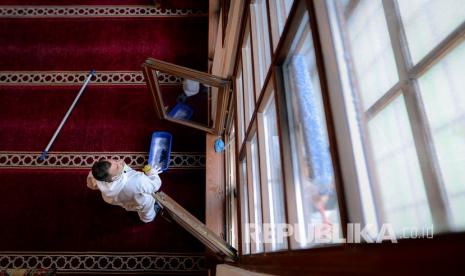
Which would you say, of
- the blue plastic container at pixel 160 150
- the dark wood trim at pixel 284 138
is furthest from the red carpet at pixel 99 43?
the dark wood trim at pixel 284 138

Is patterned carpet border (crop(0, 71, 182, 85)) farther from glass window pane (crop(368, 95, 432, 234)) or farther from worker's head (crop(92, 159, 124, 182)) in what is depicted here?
glass window pane (crop(368, 95, 432, 234))

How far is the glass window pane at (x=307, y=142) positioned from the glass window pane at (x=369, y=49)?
0.11 meters

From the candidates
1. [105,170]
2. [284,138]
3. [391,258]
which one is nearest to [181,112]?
[105,170]

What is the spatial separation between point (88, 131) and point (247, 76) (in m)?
1.52

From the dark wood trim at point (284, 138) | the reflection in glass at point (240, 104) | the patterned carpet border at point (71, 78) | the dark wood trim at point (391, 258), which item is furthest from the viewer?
the patterned carpet border at point (71, 78)

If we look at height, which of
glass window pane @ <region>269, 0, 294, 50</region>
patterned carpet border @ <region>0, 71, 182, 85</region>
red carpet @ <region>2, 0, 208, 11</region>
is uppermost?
red carpet @ <region>2, 0, 208, 11</region>

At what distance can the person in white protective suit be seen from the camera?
1.36 meters

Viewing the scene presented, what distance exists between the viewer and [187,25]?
2.62 metres

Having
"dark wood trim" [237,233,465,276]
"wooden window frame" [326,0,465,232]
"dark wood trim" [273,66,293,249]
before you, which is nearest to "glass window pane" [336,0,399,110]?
"wooden window frame" [326,0,465,232]

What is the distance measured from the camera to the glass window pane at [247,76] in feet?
3.67

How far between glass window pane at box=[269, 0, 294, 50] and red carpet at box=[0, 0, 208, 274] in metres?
Result: 1.47

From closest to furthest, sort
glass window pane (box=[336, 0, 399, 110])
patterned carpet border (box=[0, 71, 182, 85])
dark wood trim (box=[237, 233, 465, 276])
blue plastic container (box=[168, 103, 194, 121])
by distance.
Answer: dark wood trim (box=[237, 233, 465, 276])
glass window pane (box=[336, 0, 399, 110])
blue plastic container (box=[168, 103, 194, 121])
patterned carpet border (box=[0, 71, 182, 85])

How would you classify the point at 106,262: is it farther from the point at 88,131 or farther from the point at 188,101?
the point at 188,101

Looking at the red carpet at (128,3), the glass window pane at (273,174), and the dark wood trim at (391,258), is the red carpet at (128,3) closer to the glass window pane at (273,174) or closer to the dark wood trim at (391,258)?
the glass window pane at (273,174)
